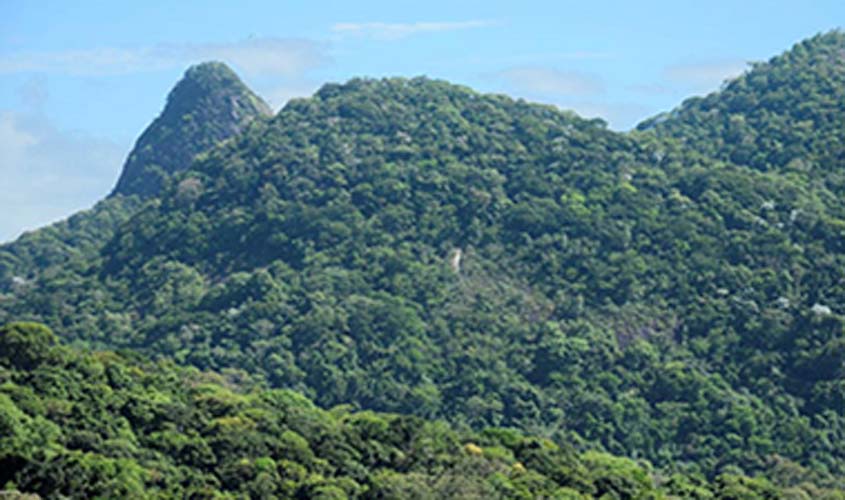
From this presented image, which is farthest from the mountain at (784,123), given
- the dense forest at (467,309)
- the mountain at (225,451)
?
the mountain at (225,451)

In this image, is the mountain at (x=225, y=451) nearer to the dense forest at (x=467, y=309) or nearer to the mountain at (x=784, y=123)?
the dense forest at (x=467, y=309)

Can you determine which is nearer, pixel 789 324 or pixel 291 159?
pixel 789 324

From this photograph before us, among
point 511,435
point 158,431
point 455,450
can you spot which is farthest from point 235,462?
point 511,435

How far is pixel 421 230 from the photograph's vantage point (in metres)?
157

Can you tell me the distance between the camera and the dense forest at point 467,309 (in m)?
88.1

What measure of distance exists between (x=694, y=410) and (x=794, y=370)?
10.4 m

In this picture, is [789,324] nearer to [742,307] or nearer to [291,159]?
[742,307]

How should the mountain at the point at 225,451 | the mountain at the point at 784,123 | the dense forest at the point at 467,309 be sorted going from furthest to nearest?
1. the mountain at the point at 784,123
2. the dense forest at the point at 467,309
3. the mountain at the point at 225,451

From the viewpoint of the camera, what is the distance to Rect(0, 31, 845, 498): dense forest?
88.1 metres

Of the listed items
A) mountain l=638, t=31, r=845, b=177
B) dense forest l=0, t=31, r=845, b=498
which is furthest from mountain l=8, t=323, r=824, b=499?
mountain l=638, t=31, r=845, b=177

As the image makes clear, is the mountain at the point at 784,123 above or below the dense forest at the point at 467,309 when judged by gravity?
above

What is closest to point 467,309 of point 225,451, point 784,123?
point 784,123

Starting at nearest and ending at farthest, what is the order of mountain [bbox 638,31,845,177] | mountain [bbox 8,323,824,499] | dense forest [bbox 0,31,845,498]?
1. mountain [bbox 8,323,824,499]
2. dense forest [bbox 0,31,845,498]
3. mountain [bbox 638,31,845,177]

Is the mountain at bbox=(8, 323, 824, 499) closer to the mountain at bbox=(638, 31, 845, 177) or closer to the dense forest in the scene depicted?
the dense forest
